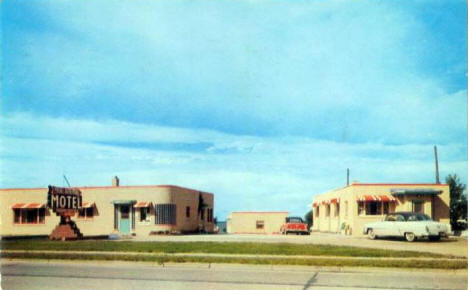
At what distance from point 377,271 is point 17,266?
35.3ft

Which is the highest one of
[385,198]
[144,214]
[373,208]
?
[385,198]

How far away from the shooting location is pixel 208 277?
38.3 ft

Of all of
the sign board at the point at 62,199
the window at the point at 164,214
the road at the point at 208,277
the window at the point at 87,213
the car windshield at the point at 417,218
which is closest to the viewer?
the road at the point at 208,277

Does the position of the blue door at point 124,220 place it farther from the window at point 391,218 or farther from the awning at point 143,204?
the window at point 391,218

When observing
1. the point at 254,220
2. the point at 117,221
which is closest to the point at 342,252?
the point at 117,221

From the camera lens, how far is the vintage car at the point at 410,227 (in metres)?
23.9

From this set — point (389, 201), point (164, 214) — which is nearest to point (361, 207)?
point (389, 201)

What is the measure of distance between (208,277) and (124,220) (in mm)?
24658

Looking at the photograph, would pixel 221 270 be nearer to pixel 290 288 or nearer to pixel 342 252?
pixel 290 288

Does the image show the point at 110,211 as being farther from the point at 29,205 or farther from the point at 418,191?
the point at 418,191

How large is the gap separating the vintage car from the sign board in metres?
17.6

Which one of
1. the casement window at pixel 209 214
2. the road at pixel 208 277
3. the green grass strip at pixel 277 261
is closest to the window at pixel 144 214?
the casement window at pixel 209 214

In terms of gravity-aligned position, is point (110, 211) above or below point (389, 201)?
below

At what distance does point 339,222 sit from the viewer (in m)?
38.5
